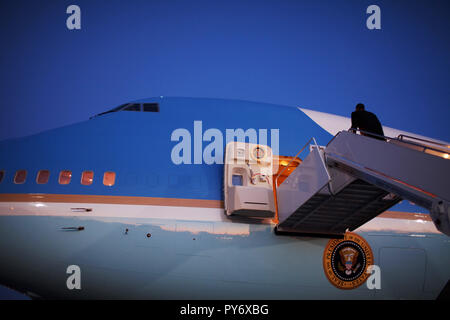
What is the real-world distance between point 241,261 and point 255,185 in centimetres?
160

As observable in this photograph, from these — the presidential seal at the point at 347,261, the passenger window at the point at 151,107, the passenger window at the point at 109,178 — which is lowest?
the presidential seal at the point at 347,261

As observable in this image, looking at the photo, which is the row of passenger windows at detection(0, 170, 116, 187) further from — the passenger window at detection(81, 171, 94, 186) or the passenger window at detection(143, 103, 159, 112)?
the passenger window at detection(143, 103, 159, 112)

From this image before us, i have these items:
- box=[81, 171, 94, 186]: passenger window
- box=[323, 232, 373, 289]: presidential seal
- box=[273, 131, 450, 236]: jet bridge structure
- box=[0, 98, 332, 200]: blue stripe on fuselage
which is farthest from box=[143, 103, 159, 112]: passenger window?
box=[323, 232, 373, 289]: presidential seal

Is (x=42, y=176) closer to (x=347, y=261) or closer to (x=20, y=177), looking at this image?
(x=20, y=177)

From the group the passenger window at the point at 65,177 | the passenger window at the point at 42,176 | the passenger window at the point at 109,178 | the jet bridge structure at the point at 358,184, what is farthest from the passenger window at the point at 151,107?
the jet bridge structure at the point at 358,184

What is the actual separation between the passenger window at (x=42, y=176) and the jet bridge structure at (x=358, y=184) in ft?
16.1

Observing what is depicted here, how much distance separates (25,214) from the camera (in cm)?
775

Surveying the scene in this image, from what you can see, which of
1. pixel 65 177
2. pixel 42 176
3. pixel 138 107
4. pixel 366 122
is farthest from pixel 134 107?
pixel 366 122

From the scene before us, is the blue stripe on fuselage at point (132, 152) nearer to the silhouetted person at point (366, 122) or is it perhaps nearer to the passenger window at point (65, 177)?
the passenger window at point (65, 177)

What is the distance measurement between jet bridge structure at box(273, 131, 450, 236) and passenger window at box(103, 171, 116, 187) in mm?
3526

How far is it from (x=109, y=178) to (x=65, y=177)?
0.91 meters

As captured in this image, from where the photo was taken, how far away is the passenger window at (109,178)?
8.00 metres

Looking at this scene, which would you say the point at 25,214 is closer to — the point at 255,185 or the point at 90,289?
the point at 90,289

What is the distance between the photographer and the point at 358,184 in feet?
21.1
